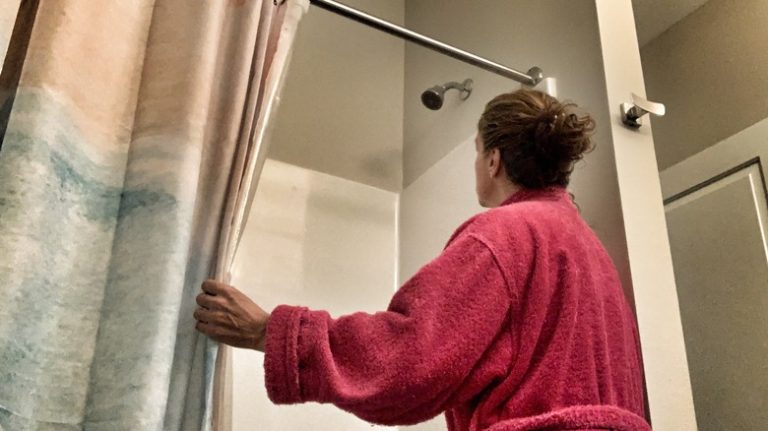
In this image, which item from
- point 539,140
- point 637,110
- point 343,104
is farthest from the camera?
point 343,104

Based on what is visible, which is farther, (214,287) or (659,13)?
(659,13)

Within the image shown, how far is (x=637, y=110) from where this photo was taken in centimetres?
125

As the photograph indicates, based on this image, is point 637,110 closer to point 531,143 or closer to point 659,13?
point 531,143

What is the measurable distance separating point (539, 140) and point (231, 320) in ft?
1.80

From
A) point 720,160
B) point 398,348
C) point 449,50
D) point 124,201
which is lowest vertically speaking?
point 398,348

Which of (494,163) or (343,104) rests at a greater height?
(343,104)

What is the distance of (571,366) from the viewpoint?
903 mm

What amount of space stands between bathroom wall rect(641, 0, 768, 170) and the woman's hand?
1.38 metres

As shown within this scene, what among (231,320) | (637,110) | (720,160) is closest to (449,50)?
(637,110)

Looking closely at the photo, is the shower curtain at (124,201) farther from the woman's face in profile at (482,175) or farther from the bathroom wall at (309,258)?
the bathroom wall at (309,258)

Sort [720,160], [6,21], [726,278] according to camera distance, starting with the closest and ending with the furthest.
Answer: [6,21]
[726,278]
[720,160]

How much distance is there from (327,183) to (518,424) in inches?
45.4

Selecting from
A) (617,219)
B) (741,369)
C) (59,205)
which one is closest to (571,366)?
(617,219)

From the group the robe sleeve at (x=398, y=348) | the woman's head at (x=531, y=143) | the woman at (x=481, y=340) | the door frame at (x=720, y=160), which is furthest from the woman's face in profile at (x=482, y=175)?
the door frame at (x=720, y=160)
